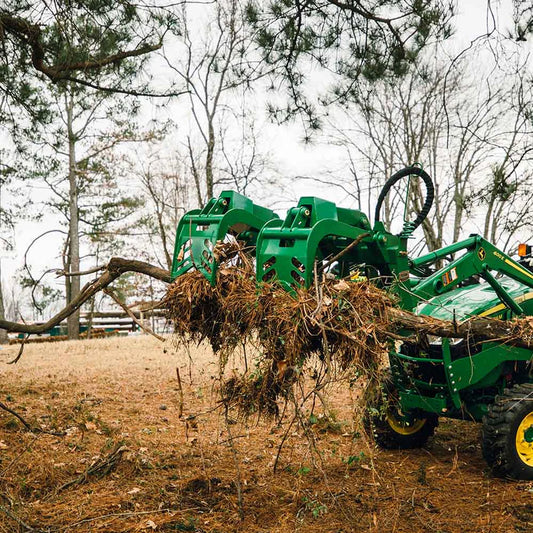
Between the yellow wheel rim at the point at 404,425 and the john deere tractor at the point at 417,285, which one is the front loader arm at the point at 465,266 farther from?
the yellow wheel rim at the point at 404,425

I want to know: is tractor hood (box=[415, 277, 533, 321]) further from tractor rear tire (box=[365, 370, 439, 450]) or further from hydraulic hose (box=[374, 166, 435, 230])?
tractor rear tire (box=[365, 370, 439, 450])

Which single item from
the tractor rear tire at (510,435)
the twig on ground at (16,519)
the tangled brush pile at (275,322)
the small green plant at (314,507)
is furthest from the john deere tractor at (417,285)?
the twig on ground at (16,519)

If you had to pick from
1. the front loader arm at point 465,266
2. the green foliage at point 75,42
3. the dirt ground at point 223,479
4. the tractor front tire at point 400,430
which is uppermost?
the green foliage at point 75,42

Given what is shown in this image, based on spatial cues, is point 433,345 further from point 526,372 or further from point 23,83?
point 23,83

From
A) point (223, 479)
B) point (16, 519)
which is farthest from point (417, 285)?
point (16, 519)

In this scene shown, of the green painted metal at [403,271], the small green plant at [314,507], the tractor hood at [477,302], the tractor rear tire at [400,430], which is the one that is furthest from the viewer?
the tractor rear tire at [400,430]

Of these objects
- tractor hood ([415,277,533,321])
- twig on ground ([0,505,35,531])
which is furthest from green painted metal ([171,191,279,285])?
twig on ground ([0,505,35,531])

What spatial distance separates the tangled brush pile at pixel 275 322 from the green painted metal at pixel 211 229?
0.10m

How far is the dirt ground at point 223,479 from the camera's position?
4270 mm

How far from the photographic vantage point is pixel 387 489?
493 centimetres

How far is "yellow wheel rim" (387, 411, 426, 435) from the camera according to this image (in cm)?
596

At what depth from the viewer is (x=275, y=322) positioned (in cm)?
383

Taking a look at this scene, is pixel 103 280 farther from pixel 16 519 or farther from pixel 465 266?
pixel 465 266

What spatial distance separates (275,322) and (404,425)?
9.39 ft
